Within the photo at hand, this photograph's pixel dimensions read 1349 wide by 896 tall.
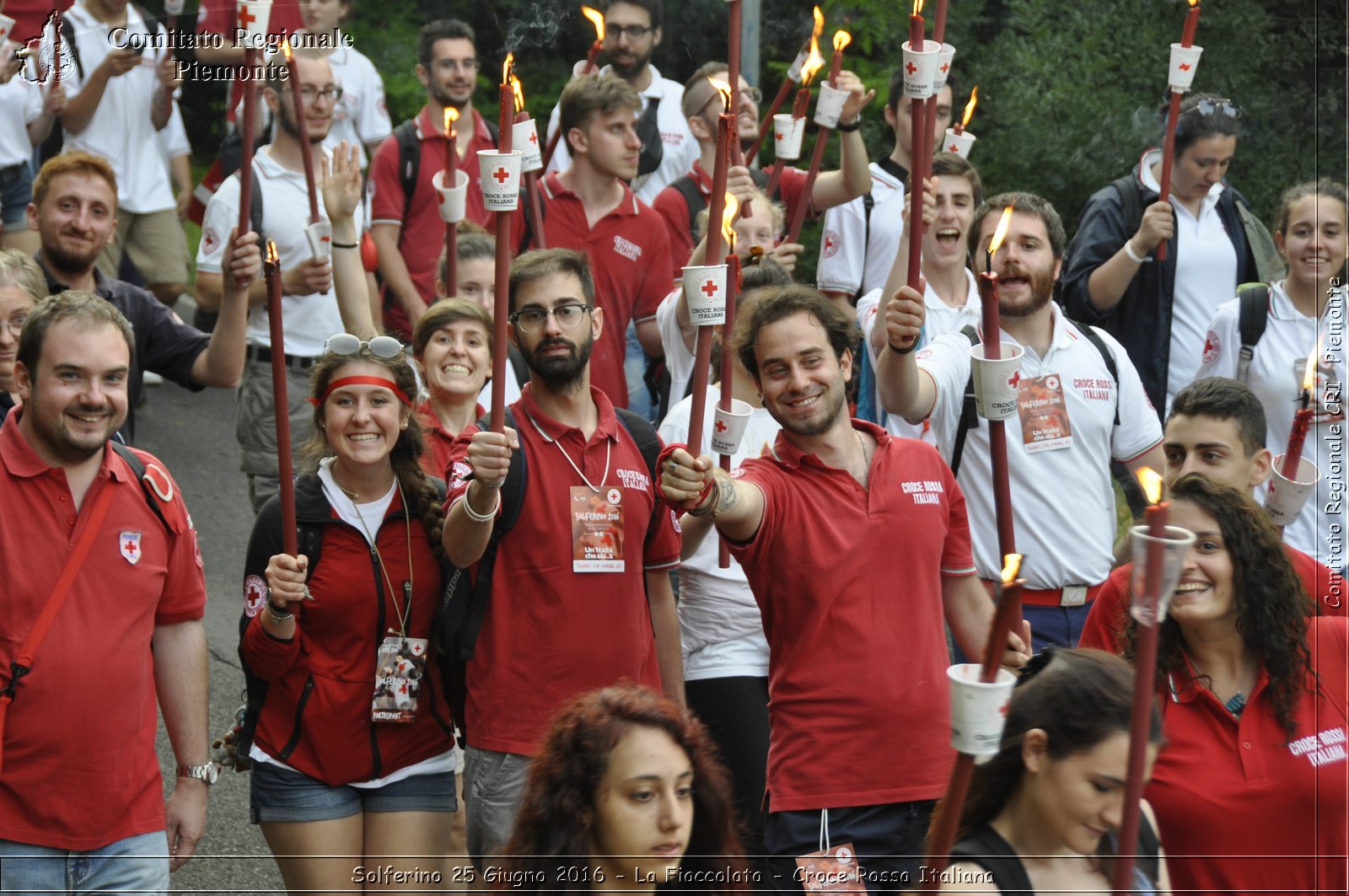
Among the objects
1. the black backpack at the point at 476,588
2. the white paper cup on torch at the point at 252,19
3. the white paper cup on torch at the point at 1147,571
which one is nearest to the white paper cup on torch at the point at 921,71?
the black backpack at the point at 476,588

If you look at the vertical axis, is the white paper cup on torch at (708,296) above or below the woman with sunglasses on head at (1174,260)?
below

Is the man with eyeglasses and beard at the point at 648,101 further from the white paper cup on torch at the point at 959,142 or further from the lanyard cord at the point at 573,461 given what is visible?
the lanyard cord at the point at 573,461

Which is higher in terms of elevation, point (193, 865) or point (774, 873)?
point (774, 873)

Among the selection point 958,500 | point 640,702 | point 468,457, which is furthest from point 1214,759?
point 468,457

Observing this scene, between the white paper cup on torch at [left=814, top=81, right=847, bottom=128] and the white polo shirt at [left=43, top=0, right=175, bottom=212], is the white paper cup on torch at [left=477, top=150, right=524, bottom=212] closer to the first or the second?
the white paper cup on torch at [left=814, top=81, right=847, bottom=128]

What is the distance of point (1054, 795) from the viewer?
3021 millimetres

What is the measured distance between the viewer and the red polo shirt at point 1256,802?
3486 mm

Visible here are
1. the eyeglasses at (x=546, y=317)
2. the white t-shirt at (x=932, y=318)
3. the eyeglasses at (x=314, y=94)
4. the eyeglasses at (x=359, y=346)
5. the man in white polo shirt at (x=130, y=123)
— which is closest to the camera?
the eyeglasses at (x=546, y=317)

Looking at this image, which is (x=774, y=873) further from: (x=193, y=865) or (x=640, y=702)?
(x=193, y=865)

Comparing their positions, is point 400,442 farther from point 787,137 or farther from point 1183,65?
point 1183,65

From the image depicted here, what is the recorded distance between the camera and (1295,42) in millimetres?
9508

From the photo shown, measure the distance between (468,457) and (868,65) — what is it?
23.5ft

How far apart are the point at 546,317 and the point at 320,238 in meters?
1.73

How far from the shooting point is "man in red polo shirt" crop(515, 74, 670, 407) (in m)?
6.89
